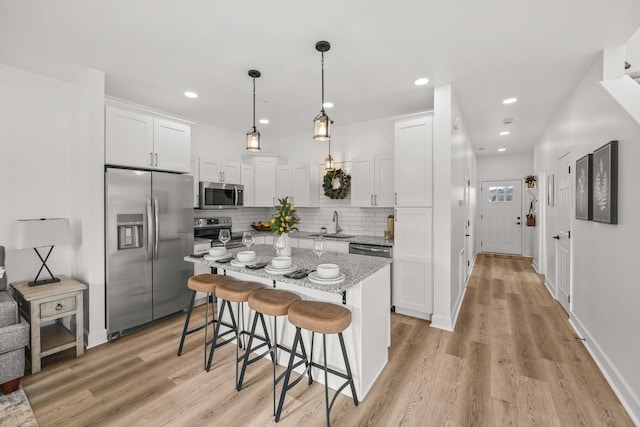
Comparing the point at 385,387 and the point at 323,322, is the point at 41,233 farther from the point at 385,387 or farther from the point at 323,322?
the point at 385,387

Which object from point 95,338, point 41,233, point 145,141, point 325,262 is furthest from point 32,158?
point 325,262

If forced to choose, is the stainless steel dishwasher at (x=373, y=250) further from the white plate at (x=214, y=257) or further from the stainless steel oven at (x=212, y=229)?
the white plate at (x=214, y=257)

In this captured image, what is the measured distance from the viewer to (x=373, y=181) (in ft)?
14.0

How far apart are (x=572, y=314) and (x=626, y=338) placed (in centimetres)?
147

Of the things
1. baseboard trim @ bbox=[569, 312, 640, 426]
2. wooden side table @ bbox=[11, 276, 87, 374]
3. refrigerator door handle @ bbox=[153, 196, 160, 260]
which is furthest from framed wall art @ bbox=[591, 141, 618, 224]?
wooden side table @ bbox=[11, 276, 87, 374]

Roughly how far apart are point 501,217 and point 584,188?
5449 millimetres

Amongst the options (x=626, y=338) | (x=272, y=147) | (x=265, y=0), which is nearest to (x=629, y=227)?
(x=626, y=338)

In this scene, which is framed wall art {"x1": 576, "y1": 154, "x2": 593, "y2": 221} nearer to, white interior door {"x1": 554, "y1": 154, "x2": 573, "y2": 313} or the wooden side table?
white interior door {"x1": 554, "y1": 154, "x2": 573, "y2": 313}

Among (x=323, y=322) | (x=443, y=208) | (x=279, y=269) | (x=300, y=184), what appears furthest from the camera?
(x=300, y=184)

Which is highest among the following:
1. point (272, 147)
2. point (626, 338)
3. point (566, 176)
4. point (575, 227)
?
point (272, 147)

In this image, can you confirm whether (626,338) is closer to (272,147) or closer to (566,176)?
(566,176)

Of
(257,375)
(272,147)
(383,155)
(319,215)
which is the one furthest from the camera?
(272,147)

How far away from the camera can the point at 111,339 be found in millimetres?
2990

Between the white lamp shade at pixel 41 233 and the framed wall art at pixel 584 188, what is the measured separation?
5080 millimetres
